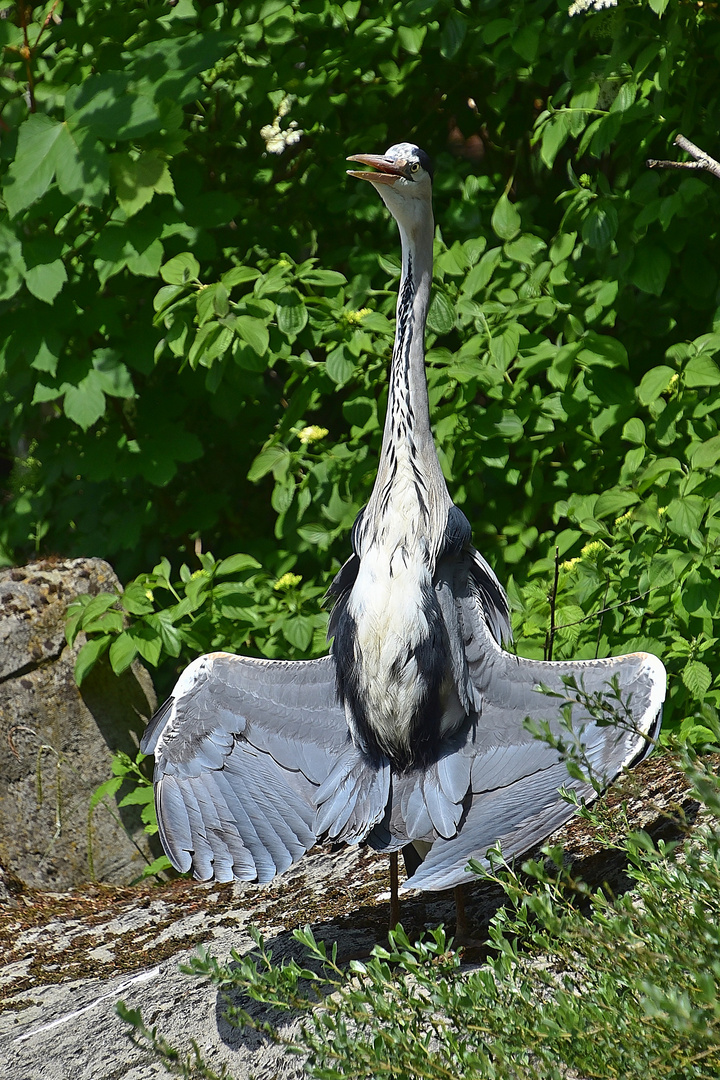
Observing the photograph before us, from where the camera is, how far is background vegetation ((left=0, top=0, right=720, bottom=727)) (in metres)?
3.72

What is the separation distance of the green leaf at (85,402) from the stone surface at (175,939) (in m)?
1.86

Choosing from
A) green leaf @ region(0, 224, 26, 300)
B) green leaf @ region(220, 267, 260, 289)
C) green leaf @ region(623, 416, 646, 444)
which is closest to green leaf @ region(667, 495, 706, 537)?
green leaf @ region(623, 416, 646, 444)

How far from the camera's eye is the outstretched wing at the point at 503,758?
8.29ft

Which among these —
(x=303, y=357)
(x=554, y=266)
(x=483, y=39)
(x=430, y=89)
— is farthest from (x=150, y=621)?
(x=430, y=89)

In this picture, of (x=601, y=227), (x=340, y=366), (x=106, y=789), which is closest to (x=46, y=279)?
(x=340, y=366)

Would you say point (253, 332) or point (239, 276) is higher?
point (239, 276)

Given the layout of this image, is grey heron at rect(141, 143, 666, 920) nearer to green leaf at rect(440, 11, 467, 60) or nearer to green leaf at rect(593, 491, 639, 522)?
green leaf at rect(593, 491, 639, 522)

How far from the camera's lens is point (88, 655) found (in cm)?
390

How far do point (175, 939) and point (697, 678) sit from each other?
1851 millimetres

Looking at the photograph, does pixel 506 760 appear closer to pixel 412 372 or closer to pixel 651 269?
pixel 412 372

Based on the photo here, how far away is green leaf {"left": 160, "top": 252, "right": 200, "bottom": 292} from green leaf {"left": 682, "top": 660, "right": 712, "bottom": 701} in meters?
2.31

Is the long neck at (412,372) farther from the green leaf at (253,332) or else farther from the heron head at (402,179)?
the green leaf at (253,332)

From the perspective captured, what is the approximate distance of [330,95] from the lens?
473cm

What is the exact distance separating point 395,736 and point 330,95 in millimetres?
3170
